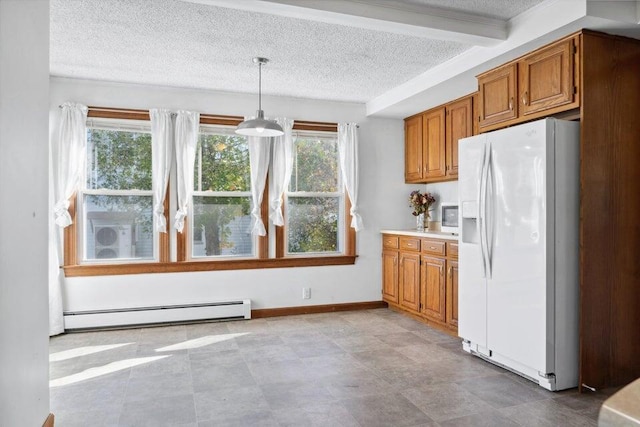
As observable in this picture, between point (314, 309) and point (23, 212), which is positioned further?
point (314, 309)

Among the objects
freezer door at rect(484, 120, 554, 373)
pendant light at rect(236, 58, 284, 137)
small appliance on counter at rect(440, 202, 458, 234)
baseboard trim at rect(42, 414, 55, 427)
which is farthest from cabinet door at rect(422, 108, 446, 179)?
baseboard trim at rect(42, 414, 55, 427)

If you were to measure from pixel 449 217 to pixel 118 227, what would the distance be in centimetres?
365

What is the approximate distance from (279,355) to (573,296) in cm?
231

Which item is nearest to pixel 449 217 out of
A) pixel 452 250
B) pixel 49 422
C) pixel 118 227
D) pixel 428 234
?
pixel 428 234

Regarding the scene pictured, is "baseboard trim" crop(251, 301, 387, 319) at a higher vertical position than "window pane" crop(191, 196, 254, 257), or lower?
lower

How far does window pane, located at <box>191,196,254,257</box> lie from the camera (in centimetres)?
491

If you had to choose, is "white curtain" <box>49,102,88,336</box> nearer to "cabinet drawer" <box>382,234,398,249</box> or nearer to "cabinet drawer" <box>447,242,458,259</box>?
"cabinet drawer" <box>382,234,398,249</box>

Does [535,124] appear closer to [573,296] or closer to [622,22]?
[622,22]

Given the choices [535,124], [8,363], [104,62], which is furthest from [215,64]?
[8,363]

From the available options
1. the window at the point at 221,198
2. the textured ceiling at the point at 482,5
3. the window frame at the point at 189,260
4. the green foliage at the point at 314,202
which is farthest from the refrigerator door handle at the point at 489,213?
the window at the point at 221,198

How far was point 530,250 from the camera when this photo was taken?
9.86 feet

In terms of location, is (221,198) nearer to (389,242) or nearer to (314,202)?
(314,202)

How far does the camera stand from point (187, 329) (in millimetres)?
4559

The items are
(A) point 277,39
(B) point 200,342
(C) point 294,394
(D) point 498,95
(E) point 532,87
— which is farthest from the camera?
(B) point 200,342
